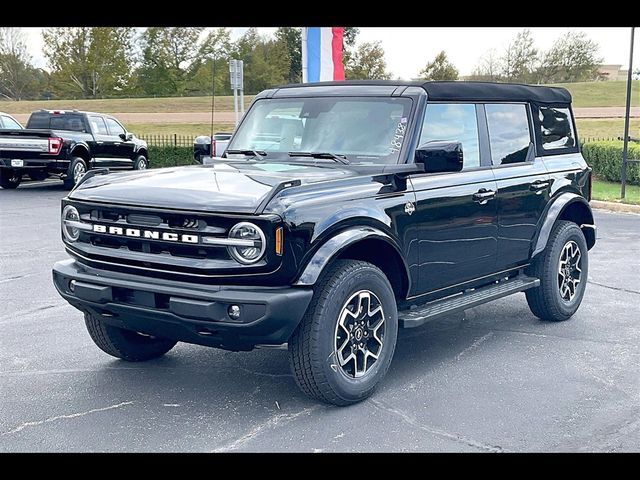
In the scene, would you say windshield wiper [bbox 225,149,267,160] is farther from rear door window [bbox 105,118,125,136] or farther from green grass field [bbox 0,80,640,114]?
green grass field [bbox 0,80,640,114]

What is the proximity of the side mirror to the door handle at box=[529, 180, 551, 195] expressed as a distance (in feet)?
4.58

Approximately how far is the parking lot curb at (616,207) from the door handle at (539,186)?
357 inches

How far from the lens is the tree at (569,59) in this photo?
5772cm

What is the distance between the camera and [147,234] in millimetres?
4406

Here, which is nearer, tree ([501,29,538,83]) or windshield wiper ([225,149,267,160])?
windshield wiper ([225,149,267,160])

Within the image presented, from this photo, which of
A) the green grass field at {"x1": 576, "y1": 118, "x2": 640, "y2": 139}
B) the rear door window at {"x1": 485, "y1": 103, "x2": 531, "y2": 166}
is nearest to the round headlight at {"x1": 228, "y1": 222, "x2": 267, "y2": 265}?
the rear door window at {"x1": 485, "y1": 103, "x2": 531, "y2": 166}

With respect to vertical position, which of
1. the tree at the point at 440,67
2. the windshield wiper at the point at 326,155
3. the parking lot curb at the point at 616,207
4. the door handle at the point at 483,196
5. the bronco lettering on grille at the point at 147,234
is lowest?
the parking lot curb at the point at 616,207

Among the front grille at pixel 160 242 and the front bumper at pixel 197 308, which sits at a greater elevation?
the front grille at pixel 160 242

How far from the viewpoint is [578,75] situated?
6006cm

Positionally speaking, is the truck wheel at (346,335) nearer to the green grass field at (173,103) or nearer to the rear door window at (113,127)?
the rear door window at (113,127)

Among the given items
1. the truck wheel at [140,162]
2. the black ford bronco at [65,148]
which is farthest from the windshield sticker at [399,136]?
the truck wheel at [140,162]

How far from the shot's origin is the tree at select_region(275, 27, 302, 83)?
157ft

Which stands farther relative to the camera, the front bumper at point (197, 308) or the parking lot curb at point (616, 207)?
the parking lot curb at point (616, 207)

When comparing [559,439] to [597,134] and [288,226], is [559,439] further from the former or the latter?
[597,134]
